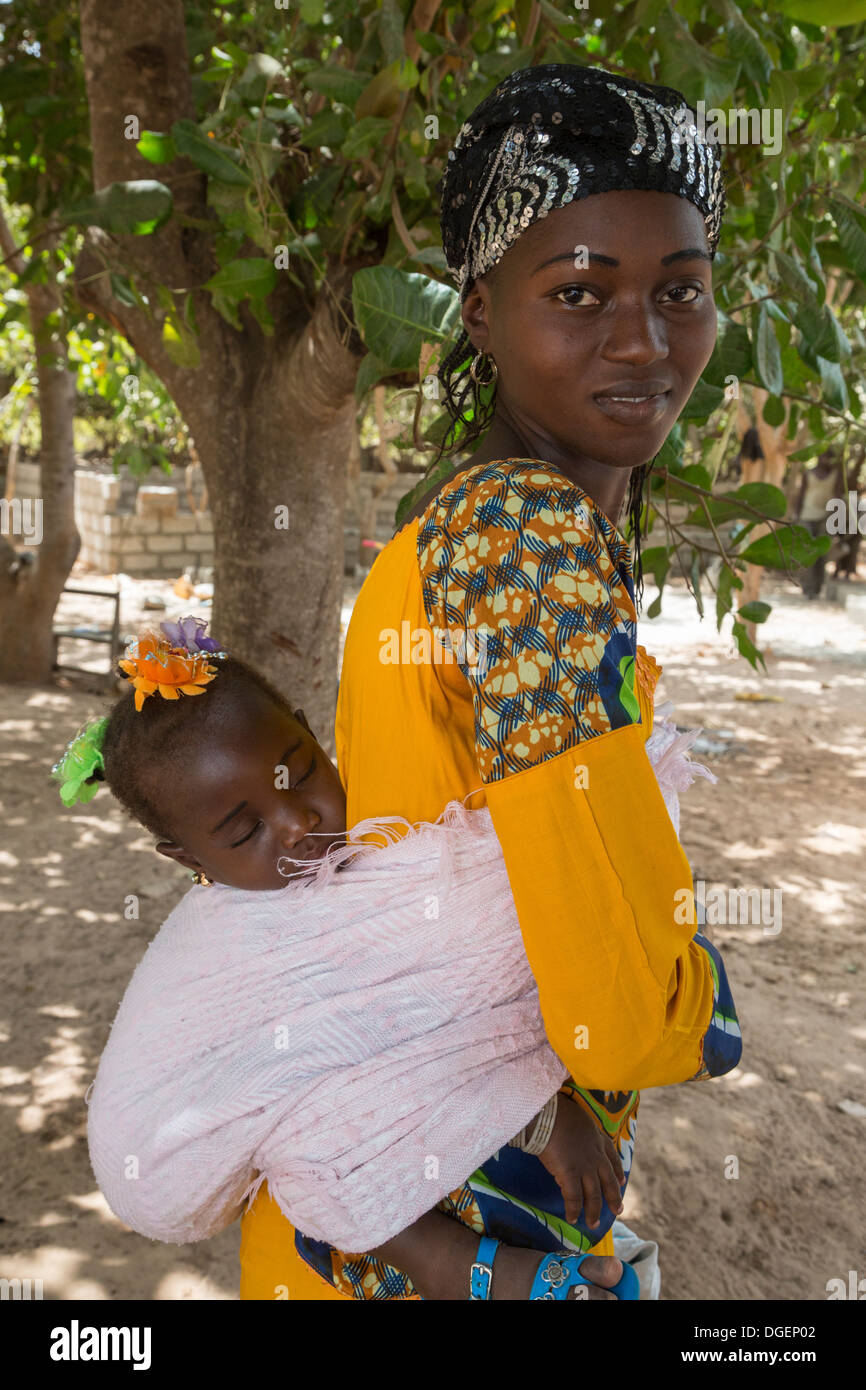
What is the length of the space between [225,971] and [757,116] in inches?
66.5

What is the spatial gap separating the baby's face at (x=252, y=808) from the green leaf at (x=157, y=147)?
5.12ft

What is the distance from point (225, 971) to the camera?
3.95 feet

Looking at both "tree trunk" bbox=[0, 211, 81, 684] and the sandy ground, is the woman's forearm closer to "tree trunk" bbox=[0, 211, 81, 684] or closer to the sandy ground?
the sandy ground

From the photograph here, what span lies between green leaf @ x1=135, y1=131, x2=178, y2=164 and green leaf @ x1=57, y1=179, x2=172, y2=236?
65 millimetres

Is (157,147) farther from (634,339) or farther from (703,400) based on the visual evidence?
(634,339)

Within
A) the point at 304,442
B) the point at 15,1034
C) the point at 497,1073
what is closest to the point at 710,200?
the point at 497,1073

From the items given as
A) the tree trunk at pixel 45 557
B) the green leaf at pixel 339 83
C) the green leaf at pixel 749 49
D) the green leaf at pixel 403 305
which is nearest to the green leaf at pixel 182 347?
the green leaf at pixel 339 83

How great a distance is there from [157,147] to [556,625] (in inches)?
75.9

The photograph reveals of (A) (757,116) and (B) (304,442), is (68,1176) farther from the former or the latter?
(A) (757,116)

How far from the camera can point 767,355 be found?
6.12 feet

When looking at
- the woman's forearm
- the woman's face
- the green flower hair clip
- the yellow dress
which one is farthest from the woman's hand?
the woman's face

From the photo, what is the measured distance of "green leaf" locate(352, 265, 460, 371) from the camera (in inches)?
68.2

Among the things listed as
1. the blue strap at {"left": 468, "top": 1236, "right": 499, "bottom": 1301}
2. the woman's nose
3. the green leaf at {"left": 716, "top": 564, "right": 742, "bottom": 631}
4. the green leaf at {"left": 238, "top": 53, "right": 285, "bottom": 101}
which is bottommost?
the blue strap at {"left": 468, "top": 1236, "right": 499, "bottom": 1301}

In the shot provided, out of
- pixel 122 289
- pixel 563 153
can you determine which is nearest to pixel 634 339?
pixel 563 153
